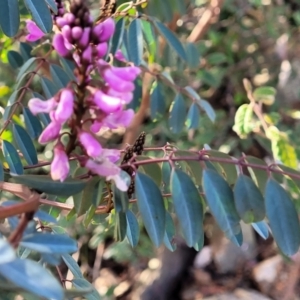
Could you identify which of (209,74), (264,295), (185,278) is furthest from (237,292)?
(209,74)

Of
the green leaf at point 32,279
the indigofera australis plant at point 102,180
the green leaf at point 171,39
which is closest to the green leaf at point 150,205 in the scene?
the indigofera australis plant at point 102,180

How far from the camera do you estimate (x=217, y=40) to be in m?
1.94

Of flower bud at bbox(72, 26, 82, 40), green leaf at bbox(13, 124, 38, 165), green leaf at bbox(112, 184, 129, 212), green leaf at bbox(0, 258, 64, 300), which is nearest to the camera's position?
green leaf at bbox(0, 258, 64, 300)

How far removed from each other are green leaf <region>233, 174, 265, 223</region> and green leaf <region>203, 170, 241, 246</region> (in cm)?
1

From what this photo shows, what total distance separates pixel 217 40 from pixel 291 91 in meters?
0.52

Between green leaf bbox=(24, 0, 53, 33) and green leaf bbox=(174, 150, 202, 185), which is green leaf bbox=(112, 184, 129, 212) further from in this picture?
green leaf bbox=(24, 0, 53, 33)

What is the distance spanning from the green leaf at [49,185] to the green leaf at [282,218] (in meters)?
0.23

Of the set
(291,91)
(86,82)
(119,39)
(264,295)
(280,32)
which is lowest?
(264,295)

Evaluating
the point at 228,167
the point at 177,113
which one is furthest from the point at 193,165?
the point at 177,113

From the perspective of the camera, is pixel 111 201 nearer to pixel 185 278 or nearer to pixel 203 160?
pixel 203 160

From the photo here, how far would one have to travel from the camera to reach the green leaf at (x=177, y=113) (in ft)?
3.67

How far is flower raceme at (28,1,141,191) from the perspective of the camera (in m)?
0.47

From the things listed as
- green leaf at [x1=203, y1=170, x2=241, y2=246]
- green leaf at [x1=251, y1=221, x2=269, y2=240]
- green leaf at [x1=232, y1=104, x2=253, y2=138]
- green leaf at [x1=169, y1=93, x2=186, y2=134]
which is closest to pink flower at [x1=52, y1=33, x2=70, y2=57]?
green leaf at [x1=203, y1=170, x2=241, y2=246]

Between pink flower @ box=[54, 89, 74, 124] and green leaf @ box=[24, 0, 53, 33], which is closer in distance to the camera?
pink flower @ box=[54, 89, 74, 124]
